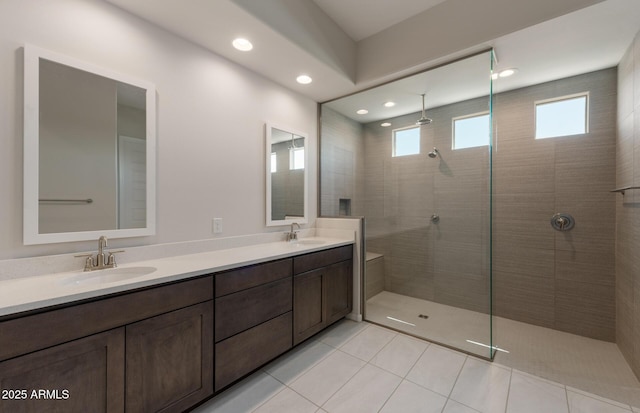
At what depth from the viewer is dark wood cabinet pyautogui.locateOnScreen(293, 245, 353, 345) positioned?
2.10 m

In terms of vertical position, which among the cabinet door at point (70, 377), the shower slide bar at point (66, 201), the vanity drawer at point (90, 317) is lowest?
the cabinet door at point (70, 377)

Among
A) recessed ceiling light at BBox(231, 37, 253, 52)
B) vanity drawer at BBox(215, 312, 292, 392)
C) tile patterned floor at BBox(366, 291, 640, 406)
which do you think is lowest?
tile patterned floor at BBox(366, 291, 640, 406)

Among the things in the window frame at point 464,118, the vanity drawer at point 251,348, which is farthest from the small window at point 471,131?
the vanity drawer at point 251,348

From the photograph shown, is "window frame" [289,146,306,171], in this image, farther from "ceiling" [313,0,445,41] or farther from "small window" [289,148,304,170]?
"ceiling" [313,0,445,41]

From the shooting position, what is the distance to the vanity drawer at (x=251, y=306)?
62.1 inches

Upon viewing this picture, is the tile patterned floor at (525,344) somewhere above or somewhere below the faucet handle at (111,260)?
below

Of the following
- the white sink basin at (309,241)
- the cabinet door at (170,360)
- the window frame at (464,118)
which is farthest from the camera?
the white sink basin at (309,241)

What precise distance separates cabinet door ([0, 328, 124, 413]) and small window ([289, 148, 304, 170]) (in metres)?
1.99

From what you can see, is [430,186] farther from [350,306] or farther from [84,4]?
[84,4]

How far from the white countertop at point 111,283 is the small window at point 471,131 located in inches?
76.3

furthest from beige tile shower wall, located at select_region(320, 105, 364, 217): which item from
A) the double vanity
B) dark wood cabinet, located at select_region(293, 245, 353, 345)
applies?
the double vanity

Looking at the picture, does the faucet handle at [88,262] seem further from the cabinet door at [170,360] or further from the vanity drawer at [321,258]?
the vanity drawer at [321,258]

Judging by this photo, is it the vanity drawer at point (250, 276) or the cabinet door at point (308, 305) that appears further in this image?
the cabinet door at point (308, 305)

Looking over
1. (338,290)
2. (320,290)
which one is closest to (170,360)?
(320,290)
